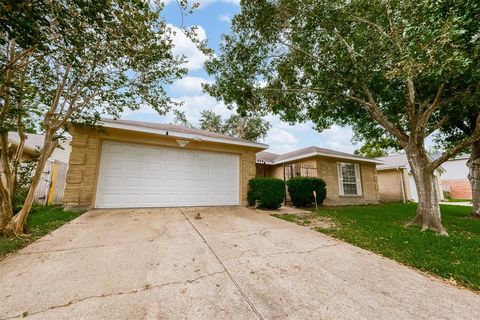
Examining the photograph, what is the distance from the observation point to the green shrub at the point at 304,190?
9.64 m

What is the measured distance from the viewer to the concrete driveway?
1.91 m

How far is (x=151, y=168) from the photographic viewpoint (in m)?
7.27

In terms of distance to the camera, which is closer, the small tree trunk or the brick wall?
the small tree trunk

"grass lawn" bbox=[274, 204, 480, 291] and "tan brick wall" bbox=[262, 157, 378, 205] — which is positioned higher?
"tan brick wall" bbox=[262, 157, 378, 205]

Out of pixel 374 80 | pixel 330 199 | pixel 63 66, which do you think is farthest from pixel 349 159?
pixel 63 66

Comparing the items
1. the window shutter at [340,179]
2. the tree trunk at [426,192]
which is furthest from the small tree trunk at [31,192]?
the window shutter at [340,179]

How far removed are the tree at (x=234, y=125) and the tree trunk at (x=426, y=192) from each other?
56.5ft

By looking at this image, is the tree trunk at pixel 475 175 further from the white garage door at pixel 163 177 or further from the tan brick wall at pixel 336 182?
the white garage door at pixel 163 177

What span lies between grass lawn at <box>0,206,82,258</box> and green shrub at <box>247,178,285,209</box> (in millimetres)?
5965

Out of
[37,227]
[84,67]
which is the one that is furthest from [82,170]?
[84,67]

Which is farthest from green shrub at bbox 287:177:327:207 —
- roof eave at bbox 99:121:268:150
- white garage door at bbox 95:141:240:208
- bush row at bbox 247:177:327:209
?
white garage door at bbox 95:141:240:208

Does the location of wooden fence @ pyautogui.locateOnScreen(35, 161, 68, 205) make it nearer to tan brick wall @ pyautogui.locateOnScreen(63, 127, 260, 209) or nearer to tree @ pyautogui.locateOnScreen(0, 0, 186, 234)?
tan brick wall @ pyautogui.locateOnScreen(63, 127, 260, 209)

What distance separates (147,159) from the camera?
23.8ft

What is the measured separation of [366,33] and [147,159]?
842cm
